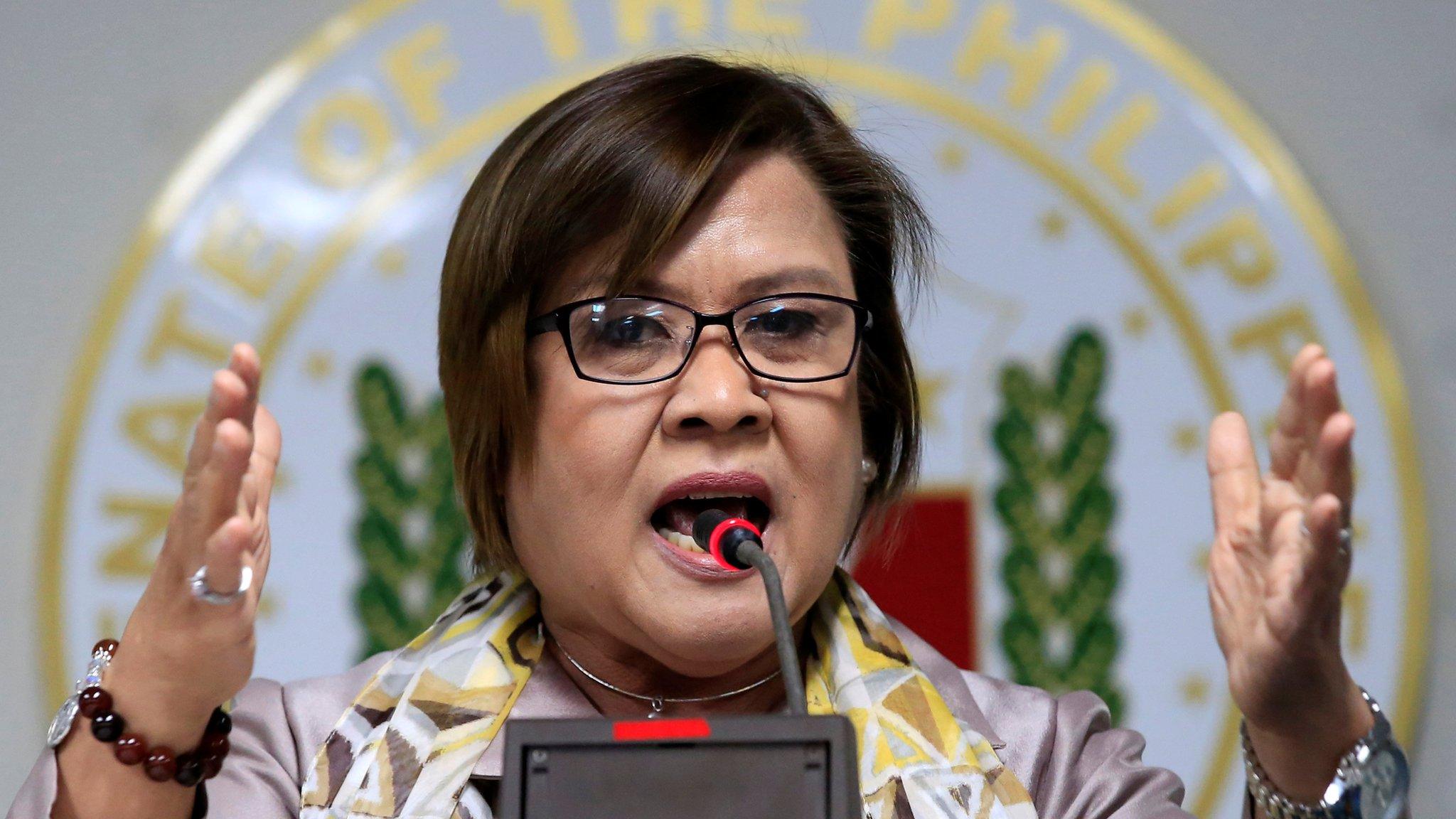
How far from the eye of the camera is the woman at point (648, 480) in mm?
1255

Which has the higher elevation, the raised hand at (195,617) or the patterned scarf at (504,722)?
the raised hand at (195,617)

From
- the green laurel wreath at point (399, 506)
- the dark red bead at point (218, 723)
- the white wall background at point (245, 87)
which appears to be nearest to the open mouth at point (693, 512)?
the dark red bead at point (218, 723)

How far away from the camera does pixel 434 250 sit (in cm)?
230

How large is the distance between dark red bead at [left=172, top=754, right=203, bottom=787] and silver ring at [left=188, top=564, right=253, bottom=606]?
127 mm

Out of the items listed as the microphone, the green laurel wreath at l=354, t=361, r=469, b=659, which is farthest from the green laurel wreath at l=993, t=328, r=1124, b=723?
the microphone

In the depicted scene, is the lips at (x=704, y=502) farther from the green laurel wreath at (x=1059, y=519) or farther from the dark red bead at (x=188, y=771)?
the green laurel wreath at (x=1059, y=519)

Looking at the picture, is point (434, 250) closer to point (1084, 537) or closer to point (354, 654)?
point (354, 654)

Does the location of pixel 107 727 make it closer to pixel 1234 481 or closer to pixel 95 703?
pixel 95 703

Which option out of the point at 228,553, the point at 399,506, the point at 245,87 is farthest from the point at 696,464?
the point at 245,87

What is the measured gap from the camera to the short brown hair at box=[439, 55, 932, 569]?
1.29 m

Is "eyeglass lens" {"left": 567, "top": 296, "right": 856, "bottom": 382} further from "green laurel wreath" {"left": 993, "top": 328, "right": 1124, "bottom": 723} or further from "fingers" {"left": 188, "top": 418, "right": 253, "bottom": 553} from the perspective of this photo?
"green laurel wreath" {"left": 993, "top": 328, "right": 1124, "bottom": 723}

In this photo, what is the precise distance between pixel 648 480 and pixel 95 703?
463 mm

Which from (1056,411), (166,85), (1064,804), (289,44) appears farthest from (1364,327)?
(166,85)

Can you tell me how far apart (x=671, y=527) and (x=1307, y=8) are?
1.65 m
